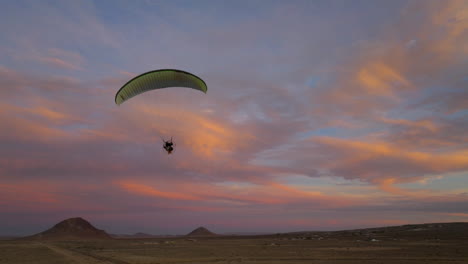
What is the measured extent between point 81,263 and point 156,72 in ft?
54.1

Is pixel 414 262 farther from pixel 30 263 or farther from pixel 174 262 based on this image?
pixel 30 263

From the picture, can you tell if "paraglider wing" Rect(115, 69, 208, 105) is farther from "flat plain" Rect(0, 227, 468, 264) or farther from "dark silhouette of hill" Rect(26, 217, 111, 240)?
"dark silhouette of hill" Rect(26, 217, 111, 240)

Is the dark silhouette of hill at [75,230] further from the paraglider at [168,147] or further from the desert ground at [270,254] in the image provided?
the paraglider at [168,147]

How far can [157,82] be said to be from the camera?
25.2 m

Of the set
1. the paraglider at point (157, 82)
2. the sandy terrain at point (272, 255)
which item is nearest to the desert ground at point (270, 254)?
the sandy terrain at point (272, 255)

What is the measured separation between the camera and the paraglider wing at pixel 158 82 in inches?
960

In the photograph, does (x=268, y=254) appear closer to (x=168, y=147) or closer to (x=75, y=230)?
(x=168, y=147)

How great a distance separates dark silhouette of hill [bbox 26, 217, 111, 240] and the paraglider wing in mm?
131381

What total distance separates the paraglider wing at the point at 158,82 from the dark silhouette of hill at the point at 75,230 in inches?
5172

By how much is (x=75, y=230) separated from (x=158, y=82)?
146762mm

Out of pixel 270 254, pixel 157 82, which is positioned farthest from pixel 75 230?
pixel 157 82

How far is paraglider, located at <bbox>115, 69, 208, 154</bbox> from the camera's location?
2436 cm

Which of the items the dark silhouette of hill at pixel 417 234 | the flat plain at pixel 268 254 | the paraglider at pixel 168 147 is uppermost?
the paraglider at pixel 168 147

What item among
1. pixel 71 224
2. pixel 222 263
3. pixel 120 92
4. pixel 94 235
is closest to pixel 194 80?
pixel 120 92
